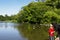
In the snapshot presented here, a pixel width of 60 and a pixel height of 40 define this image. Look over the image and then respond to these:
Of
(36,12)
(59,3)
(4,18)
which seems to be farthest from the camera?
(4,18)

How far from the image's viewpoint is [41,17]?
6844cm

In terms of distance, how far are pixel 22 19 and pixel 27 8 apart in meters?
10.0

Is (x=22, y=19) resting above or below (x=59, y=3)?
below

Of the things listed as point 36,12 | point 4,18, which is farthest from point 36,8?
point 4,18

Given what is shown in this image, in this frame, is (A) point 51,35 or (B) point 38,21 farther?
(B) point 38,21

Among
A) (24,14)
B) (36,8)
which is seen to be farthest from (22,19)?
(36,8)

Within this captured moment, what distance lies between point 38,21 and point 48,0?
23.9m

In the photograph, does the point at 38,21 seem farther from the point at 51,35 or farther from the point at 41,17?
the point at 51,35

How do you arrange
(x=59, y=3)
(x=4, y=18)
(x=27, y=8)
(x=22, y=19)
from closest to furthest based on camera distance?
(x=59, y=3) < (x=27, y=8) < (x=22, y=19) < (x=4, y=18)

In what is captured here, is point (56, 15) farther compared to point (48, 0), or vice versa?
point (48, 0)

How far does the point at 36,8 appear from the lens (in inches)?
2916

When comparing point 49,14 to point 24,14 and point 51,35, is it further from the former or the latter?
point 24,14

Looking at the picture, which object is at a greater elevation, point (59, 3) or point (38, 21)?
point (59, 3)

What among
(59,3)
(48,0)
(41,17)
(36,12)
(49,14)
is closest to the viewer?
(59,3)
